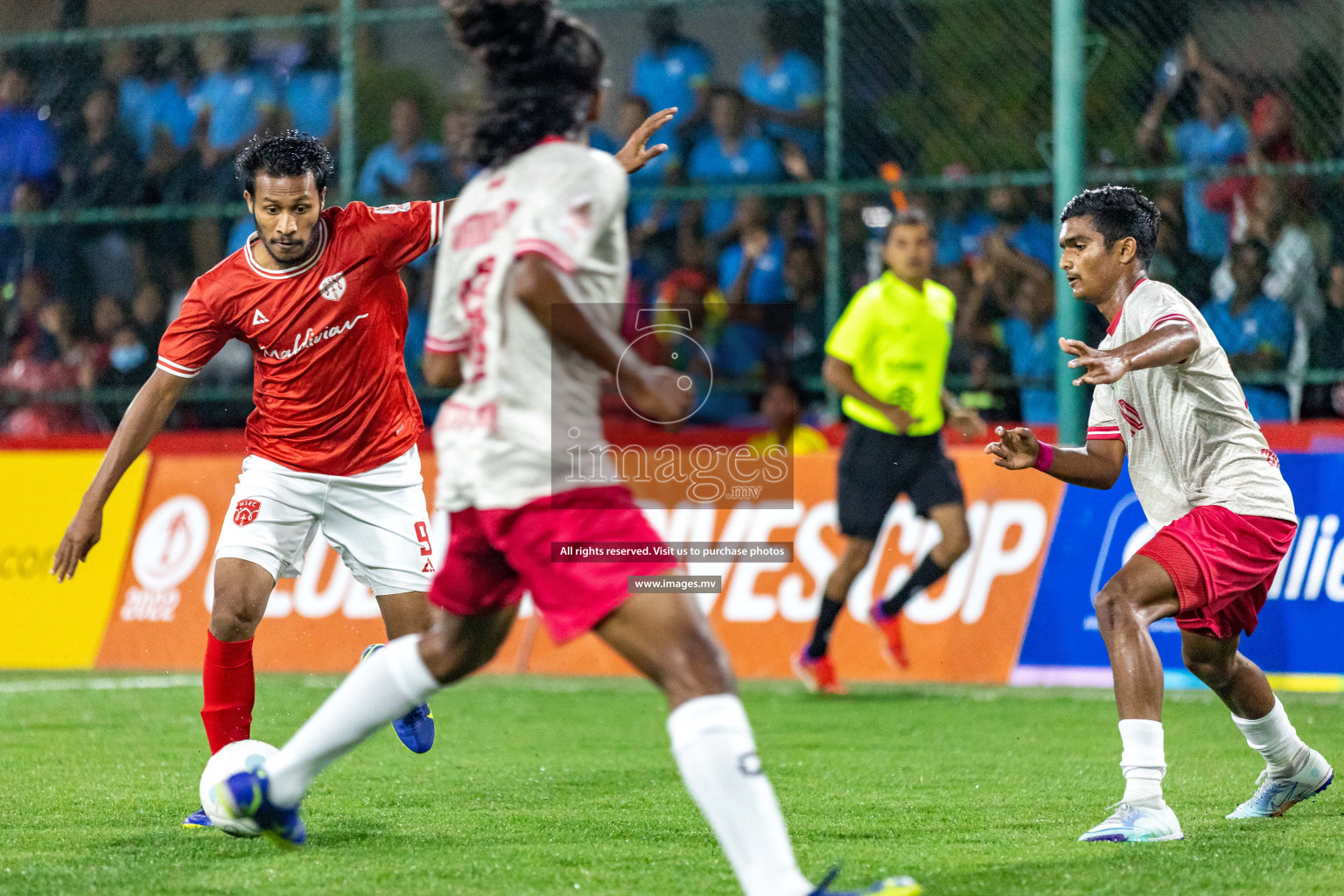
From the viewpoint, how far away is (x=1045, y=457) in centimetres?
545

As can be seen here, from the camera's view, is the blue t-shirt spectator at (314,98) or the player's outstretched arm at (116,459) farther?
the blue t-shirt spectator at (314,98)

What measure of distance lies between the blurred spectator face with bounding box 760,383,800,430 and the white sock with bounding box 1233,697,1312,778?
6.23 metres

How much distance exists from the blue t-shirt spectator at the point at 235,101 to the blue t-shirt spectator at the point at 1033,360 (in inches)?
252

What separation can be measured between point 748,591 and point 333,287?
191 inches

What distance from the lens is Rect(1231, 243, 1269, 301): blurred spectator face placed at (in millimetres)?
10781

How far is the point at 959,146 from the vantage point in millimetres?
12070

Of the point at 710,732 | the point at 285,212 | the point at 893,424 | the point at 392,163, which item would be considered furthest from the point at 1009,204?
the point at 710,732

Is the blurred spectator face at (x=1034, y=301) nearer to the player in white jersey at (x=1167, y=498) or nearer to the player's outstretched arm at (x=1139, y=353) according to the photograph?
the player in white jersey at (x=1167, y=498)

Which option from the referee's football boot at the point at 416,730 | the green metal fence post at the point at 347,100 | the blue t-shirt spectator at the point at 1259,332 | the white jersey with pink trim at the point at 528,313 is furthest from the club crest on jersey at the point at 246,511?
the green metal fence post at the point at 347,100

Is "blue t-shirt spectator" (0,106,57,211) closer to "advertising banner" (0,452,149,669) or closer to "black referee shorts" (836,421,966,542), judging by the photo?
"advertising banner" (0,452,149,669)

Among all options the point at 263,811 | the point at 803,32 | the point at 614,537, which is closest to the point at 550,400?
the point at 614,537

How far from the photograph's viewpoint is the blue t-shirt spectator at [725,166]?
42.3 feet

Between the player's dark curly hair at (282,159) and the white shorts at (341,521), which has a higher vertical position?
the player's dark curly hair at (282,159)

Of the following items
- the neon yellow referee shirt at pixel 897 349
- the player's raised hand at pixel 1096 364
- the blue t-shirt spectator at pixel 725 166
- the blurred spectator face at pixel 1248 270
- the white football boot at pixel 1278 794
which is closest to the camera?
the player's raised hand at pixel 1096 364
